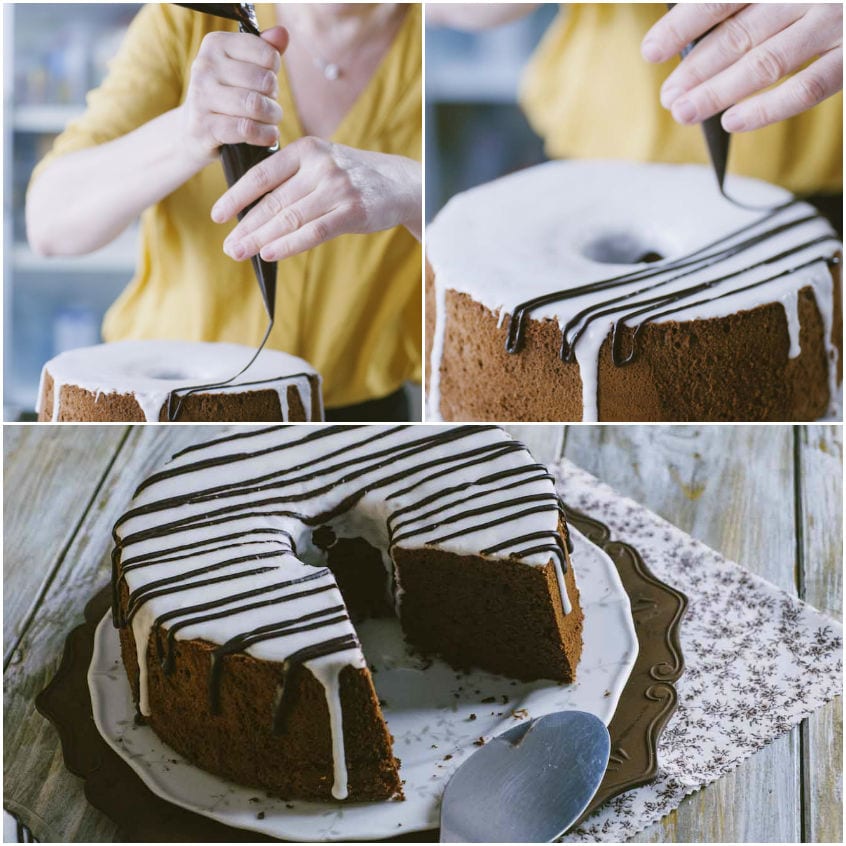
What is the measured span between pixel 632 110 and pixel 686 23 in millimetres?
231

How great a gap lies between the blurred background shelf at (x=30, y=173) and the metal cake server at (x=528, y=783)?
67 cm

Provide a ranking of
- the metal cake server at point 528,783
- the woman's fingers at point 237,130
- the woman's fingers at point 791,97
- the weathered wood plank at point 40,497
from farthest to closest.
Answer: the weathered wood plank at point 40,497 < the woman's fingers at point 791,97 < the woman's fingers at point 237,130 < the metal cake server at point 528,783

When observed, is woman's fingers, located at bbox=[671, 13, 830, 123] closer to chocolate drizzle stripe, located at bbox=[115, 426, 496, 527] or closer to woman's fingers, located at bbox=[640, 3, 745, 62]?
woman's fingers, located at bbox=[640, 3, 745, 62]

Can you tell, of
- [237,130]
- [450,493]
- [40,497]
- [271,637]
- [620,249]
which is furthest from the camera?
[40,497]

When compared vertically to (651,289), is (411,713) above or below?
below

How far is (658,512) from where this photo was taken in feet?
5.53

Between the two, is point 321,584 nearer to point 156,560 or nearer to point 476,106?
point 156,560

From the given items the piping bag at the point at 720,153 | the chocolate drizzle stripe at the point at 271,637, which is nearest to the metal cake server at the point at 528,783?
the chocolate drizzle stripe at the point at 271,637

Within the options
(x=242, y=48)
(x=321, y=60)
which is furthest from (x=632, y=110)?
(x=242, y=48)

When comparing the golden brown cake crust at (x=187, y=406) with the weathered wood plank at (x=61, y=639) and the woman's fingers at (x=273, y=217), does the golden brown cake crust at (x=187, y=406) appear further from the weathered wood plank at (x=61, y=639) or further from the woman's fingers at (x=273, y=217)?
the woman's fingers at (x=273, y=217)

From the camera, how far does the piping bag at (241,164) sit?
1.30m

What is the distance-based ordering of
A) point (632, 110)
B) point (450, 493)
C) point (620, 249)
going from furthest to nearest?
1. point (632, 110)
2. point (620, 249)
3. point (450, 493)

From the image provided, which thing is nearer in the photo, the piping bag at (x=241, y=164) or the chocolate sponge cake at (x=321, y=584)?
the chocolate sponge cake at (x=321, y=584)

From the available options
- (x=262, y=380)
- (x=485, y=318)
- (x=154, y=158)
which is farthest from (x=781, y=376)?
(x=154, y=158)
